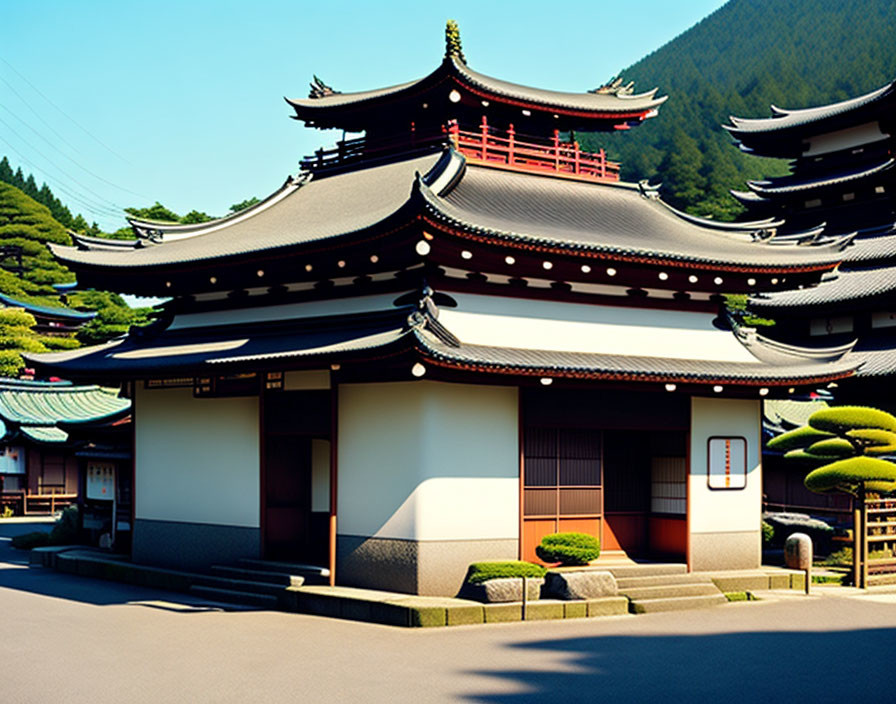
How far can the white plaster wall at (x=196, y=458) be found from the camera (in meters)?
24.5

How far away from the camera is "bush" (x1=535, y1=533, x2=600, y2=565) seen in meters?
22.7

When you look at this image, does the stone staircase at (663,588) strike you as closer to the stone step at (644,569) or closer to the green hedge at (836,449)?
the stone step at (644,569)

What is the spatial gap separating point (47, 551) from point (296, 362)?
1106cm

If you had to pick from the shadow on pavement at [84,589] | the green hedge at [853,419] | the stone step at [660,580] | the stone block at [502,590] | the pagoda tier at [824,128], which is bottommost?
the shadow on pavement at [84,589]

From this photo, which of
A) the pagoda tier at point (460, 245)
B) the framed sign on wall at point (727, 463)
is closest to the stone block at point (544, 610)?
the framed sign on wall at point (727, 463)

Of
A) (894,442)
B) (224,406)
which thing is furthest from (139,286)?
(894,442)

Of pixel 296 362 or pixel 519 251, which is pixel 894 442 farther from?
pixel 296 362

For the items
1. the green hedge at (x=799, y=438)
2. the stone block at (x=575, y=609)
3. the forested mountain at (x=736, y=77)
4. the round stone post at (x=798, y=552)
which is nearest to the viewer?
the stone block at (x=575, y=609)

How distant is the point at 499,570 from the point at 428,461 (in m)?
2.48

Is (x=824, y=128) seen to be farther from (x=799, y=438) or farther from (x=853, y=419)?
(x=853, y=419)

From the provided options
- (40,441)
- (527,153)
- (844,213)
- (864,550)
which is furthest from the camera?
(844,213)

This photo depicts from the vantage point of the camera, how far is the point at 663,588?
73.7 feet

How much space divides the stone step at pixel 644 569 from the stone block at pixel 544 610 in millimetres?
2429

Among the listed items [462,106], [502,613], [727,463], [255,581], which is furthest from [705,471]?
[462,106]
